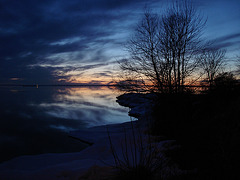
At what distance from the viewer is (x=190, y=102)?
4738 millimetres

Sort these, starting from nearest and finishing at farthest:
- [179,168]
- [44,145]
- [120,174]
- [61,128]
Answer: [120,174], [179,168], [44,145], [61,128]

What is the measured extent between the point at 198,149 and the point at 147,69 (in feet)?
19.2

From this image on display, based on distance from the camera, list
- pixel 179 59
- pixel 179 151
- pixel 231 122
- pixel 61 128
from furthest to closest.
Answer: pixel 179 59 → pixel 61 128 → pixel 179 151 → pixel 231 122

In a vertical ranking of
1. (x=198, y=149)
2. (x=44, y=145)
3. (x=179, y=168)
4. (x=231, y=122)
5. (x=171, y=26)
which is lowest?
(x=44, y=145)

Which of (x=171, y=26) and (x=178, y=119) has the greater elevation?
(x=171, y=26)

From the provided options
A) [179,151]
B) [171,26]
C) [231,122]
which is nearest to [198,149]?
[179,151]

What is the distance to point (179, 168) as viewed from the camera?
2398 mm

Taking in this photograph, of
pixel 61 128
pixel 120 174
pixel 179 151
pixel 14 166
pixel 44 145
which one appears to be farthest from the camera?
pixel 61 128

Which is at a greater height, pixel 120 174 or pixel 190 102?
pixel 190 102

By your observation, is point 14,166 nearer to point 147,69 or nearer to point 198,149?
point 198,149

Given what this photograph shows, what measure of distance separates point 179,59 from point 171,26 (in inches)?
73.5

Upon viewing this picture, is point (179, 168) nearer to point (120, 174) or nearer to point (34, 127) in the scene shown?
point (120, 174)

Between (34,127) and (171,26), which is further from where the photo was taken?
(171,26)

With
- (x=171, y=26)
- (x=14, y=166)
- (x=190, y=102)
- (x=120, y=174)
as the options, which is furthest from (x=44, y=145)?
(x=171, y=26)
